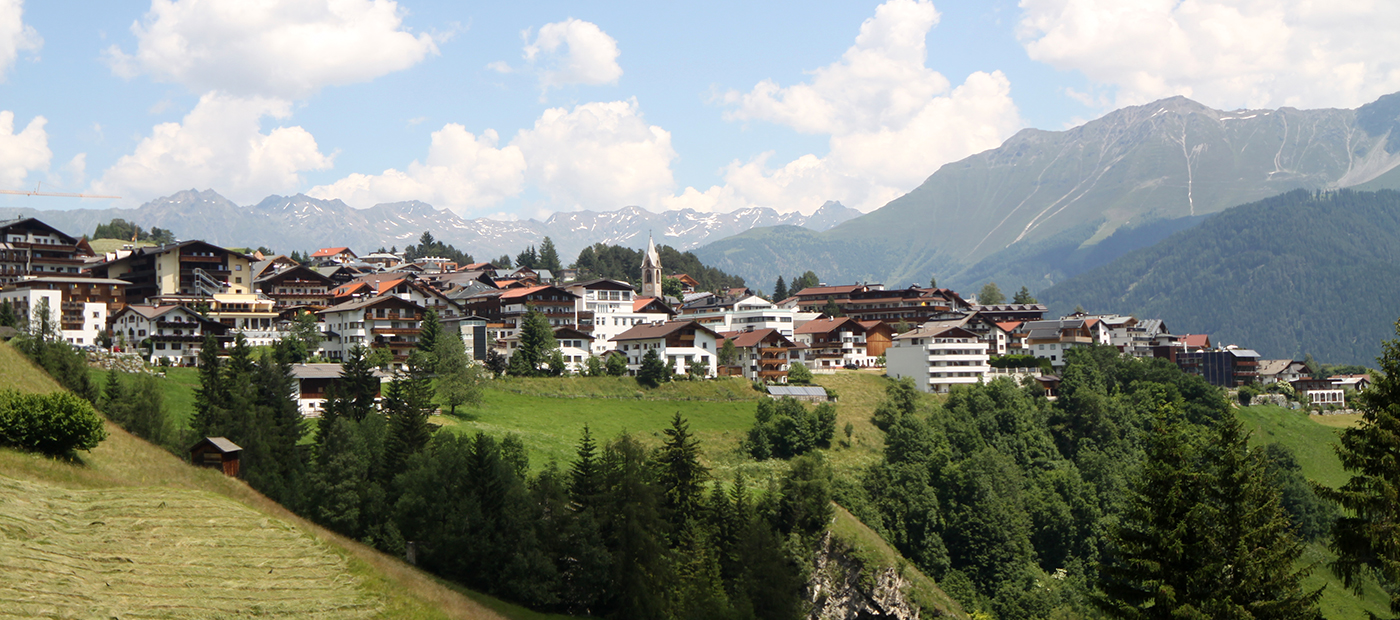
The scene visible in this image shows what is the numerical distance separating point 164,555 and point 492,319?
249 ft

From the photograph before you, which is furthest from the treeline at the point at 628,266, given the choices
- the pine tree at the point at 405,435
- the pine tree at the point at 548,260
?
the pine tree at the point at 405,435

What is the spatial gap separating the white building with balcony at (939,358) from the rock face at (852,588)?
132ft

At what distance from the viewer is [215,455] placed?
48.2 m

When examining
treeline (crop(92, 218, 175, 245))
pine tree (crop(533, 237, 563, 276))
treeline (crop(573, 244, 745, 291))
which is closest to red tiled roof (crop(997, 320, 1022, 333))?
treeline (crop(573, 244, 745, 291))

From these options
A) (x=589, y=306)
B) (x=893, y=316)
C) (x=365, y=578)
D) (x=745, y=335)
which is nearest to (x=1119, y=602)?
(x=365, y=578)

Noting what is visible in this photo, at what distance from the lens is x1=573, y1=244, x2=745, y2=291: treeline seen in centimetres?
17200

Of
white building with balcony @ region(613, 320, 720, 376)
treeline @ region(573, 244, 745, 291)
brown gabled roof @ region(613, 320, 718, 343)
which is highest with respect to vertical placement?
treeline @ region(573, 244, 745, 291)

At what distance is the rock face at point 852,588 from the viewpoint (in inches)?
2601

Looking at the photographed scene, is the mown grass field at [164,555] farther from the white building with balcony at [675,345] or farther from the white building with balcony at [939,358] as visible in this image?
the white building with balcony at [939,358]

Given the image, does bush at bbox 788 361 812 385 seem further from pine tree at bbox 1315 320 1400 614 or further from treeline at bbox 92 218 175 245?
treeline at bbox 92 218 175 245

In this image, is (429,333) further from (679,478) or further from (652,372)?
(679,478)

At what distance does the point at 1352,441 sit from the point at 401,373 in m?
71.2

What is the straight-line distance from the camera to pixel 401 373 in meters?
83.0

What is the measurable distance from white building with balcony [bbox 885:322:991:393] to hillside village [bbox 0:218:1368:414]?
15 centimetres
